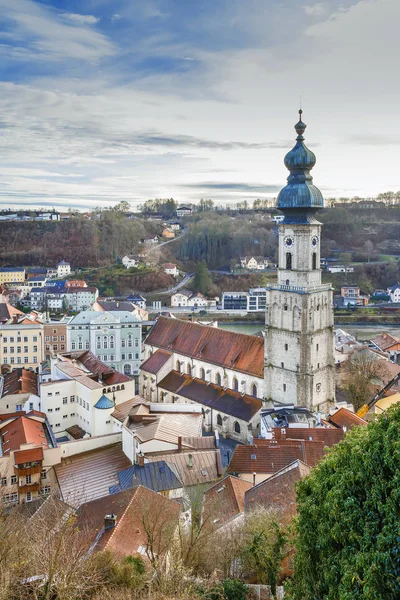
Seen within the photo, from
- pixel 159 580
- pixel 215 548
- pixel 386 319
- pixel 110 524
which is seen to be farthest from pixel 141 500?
pixel 386 319

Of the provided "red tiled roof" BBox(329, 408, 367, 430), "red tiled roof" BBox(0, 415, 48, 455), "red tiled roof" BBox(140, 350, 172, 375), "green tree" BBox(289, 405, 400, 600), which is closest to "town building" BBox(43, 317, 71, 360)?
"red tiled roof" BBox(140, 350, 172, 375)

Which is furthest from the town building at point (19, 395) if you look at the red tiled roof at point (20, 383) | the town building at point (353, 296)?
the town building at point (353, 296)

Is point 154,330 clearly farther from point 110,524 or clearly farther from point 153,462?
point 110,524

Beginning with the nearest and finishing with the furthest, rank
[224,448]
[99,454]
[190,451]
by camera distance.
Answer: [190,451] < [99,454] < [224,448]

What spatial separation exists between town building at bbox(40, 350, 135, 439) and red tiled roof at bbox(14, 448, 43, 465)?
18.5ft

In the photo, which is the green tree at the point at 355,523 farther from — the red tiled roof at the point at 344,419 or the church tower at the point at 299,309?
the church tower at the point at 299,309

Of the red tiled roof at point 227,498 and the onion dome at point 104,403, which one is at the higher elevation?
the onion dome at point 104,403

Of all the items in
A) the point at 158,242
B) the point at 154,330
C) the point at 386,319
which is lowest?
the point at 386,319

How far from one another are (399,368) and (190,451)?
80.2ft

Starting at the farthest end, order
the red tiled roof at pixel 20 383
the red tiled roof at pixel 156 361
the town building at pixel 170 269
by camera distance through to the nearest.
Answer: the town building at pixel 170 269 → the red tiled roof at pixel 156 361 → the red tiled roof at pixel 20 383

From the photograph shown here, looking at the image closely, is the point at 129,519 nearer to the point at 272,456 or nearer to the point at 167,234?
the point at 272,456

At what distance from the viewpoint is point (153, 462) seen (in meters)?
21.7

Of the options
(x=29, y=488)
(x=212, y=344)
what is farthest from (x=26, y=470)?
(x=212, y=344)

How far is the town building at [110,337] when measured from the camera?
44.8 m
